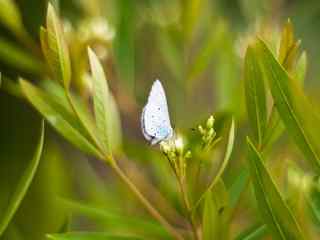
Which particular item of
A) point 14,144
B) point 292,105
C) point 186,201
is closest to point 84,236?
point 186,201

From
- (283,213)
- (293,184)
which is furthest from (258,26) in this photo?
(283,213)

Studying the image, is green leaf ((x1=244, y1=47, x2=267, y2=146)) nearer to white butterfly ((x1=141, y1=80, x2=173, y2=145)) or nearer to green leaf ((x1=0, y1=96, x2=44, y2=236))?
white butterfly ((x1=141, y1=80, x2=173, y2=145))

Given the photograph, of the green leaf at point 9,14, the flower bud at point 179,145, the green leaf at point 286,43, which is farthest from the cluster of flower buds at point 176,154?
the green leaf at point 9,14

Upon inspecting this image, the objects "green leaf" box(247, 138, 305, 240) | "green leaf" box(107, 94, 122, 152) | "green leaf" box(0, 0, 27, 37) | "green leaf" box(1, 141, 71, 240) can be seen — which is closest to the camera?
"green leaf" box(247, 138, 305, 240)

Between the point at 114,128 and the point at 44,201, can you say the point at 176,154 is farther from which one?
the point at 44,201

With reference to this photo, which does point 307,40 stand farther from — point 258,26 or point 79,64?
point 79,64

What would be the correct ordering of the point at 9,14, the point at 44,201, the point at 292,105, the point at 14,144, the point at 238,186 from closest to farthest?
the point at 292,105 → the point at 238,186 → the point at 9,14 → the point at 44,201 → the point at 14,144

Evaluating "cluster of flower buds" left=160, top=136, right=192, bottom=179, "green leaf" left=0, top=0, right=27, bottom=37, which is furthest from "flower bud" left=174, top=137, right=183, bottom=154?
"green leaf" left=0, top=0, right=27, bottom=37
